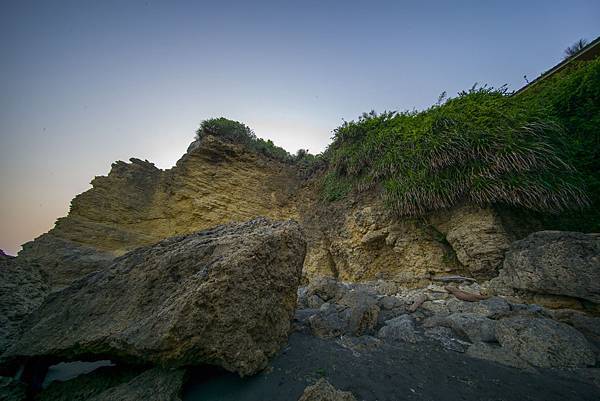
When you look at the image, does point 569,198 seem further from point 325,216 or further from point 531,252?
point 325,216

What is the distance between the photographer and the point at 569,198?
468 centimetres

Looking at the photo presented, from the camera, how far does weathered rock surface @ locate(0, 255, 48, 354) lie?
9.90 feet

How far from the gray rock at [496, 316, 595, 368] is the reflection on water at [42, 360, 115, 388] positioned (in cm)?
474

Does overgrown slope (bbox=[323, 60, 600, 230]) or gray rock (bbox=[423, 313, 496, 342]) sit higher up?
overgrown slope (bbox=[323, 60, 600, 230])

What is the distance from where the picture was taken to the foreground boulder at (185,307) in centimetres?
195

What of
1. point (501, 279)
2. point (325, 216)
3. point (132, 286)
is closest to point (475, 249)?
point (501, 279)

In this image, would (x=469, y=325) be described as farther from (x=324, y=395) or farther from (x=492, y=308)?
(x=324, y=395)

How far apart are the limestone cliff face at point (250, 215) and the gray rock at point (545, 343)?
214 centimetres

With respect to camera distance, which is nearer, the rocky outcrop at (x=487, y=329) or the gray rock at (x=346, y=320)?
the rocky outcrop at (x=487, y=329)

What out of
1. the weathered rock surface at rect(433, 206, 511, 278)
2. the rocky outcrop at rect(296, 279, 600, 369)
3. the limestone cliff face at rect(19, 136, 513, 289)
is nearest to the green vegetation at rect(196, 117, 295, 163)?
the limestone cliff face at rect(19, 136, 513, 289)

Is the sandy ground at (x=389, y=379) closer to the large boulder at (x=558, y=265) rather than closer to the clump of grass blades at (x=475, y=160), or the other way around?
the large boulder at (x=558, y=265)

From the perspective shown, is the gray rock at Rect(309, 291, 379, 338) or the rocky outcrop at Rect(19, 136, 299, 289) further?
the rocky outcrop at Rect(19, 136, 299, 289)

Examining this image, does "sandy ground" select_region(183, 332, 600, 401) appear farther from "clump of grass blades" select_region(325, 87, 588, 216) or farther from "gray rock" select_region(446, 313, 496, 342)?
"clump of grass blades" select_region(325, 87, 588, 216)

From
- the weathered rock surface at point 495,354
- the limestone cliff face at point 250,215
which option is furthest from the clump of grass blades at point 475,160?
the weathered rock surface at point 495,354
